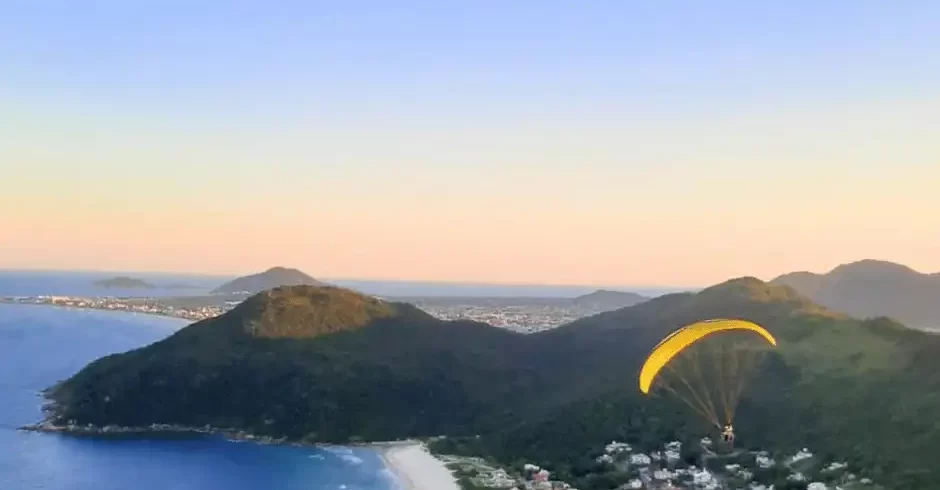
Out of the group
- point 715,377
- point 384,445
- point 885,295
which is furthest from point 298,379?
point 885,295

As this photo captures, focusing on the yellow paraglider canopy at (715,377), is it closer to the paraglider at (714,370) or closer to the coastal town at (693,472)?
the paraglider at (714,370)

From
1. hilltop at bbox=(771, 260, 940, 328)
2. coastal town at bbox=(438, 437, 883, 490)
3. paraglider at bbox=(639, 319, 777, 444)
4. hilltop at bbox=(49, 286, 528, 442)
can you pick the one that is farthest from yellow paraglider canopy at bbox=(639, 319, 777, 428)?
hilltop at bbox=(771, 260, 940, 328)

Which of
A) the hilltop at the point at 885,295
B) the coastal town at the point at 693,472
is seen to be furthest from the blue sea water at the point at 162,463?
the hilltop at the point at 885,295

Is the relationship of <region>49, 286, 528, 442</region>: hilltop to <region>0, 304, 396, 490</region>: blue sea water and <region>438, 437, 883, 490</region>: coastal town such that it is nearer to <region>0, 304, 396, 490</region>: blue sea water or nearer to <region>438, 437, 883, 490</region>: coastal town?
<region>0, 304, 396, 490</region>: blue sea water

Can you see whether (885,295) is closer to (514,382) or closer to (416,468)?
(514,382)

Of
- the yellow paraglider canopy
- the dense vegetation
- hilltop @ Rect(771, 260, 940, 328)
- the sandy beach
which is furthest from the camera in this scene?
hilltop @ Rect(771, 260, 940, 328)
